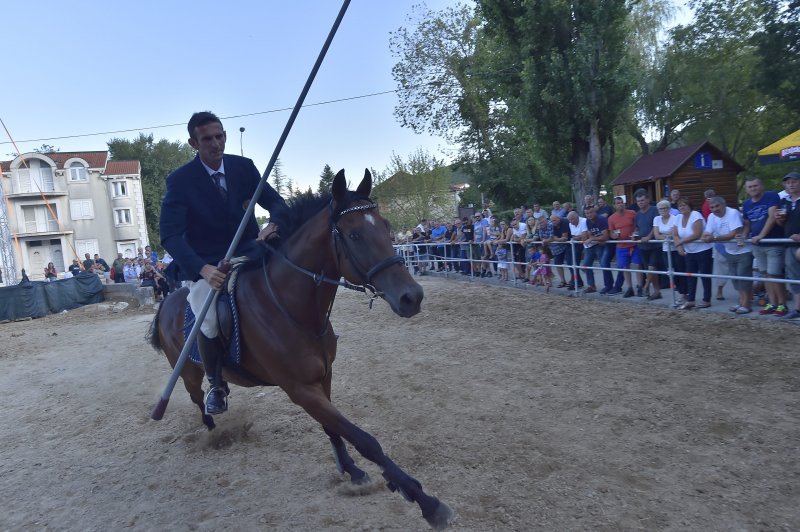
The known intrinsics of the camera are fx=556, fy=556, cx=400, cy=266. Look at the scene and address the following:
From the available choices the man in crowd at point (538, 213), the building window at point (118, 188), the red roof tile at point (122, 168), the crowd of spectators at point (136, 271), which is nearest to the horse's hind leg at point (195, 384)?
the man in crowd at point (538, 213)

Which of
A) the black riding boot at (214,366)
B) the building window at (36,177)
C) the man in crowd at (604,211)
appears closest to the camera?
the black riding boot at (214,366)

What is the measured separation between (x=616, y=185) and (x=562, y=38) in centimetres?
1010

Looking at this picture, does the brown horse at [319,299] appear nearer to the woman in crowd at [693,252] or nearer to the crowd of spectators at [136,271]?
the woman in crowd at [693,252]

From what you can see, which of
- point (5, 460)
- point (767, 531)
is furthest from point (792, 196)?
point (5, 460)

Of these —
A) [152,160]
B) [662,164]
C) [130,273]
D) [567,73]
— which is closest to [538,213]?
[567,73]

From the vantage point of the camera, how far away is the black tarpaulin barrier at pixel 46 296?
19656 mm

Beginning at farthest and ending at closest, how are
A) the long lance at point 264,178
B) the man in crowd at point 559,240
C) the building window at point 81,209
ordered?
the building window at point 81,209 → the man in crowd at point 559,240 → the long lance at point 264,178

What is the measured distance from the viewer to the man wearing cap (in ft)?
24.6

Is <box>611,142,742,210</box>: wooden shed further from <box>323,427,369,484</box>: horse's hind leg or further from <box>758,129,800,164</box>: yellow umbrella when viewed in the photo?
<box>323,427,369,484</box>: horse's hind leg

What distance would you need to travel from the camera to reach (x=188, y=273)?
4.33 meters

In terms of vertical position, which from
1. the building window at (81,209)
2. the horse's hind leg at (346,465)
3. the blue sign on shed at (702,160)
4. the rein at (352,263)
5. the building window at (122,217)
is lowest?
the horse's hind leg at (346,465)

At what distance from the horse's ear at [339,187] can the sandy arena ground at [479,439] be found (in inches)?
84.7

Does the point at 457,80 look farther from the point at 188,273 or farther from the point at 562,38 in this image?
the point at 188,273

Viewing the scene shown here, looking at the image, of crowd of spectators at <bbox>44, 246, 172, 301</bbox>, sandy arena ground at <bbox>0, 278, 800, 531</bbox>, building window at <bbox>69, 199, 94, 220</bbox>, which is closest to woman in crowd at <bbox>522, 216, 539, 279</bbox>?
sandy arena ground at <bbox>0, 278, 800, 531</bbox>
